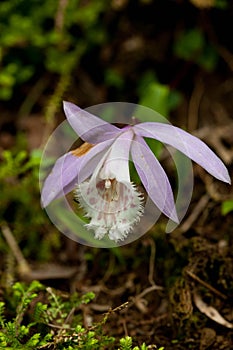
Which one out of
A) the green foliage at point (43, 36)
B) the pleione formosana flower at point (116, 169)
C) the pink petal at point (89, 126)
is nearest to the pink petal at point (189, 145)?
the pleione formosana flower at point (116, 169)

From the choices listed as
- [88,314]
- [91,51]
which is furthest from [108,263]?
[91,51]

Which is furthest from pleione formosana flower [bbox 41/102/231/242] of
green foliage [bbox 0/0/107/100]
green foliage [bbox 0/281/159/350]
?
green foliage [bbox 0/0/107/100]

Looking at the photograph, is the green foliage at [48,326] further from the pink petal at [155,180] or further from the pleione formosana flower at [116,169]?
the pink petal at [155,180]

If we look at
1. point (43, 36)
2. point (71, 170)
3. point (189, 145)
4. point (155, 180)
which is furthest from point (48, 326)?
point (43, 36)

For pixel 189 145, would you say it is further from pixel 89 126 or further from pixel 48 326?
pixel 48 326

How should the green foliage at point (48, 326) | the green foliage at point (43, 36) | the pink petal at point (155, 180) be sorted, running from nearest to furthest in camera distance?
the green foliage at point (48, 326) < the pink petal at point (155, 180) < the green foliage at point (43, 36)
